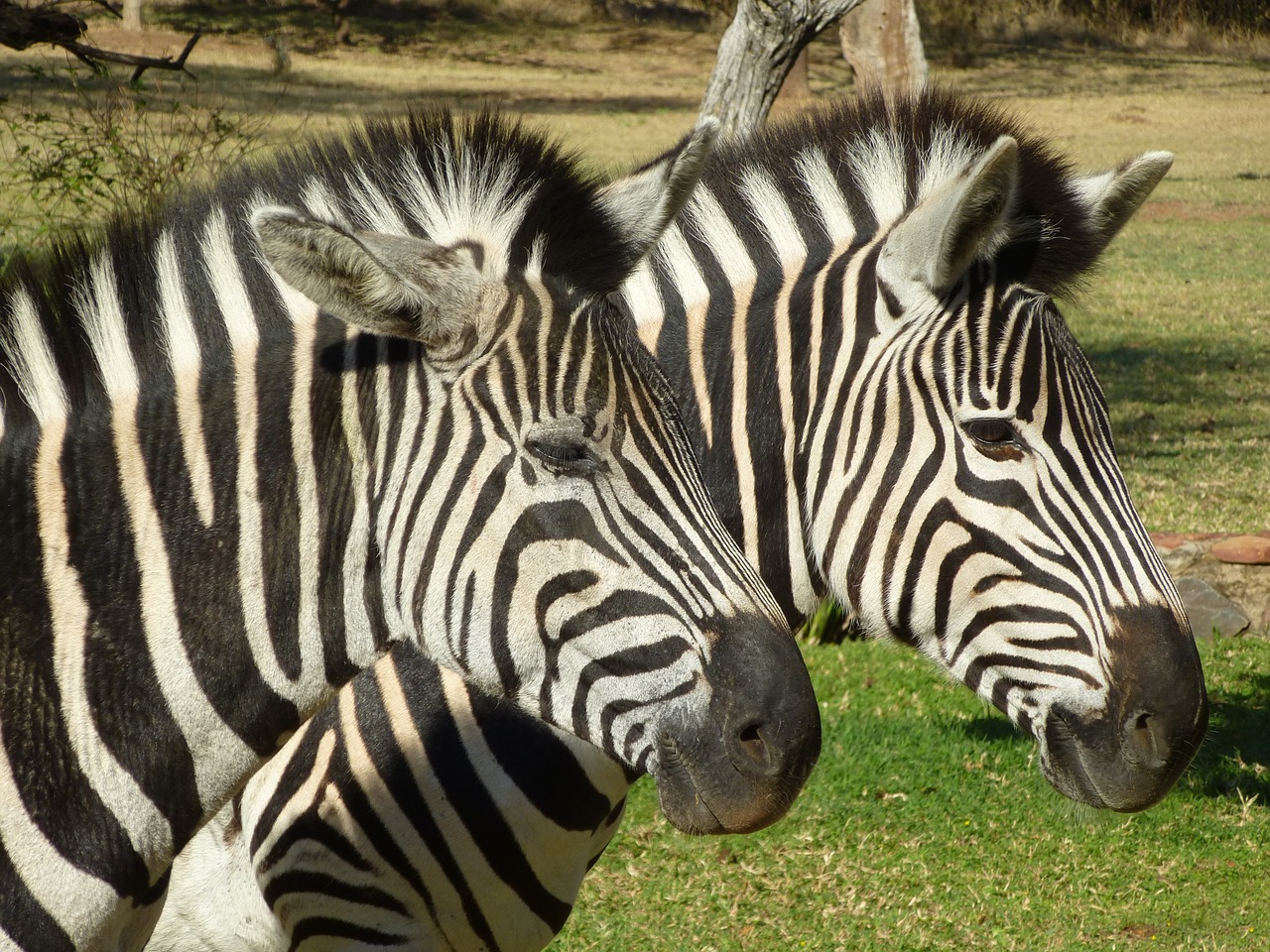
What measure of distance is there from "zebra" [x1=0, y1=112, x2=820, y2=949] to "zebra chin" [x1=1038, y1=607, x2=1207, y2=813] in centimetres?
103

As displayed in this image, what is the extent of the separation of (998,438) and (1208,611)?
16.0 feet

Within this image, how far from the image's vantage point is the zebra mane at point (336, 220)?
230 centimetres

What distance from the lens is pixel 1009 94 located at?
32.6m

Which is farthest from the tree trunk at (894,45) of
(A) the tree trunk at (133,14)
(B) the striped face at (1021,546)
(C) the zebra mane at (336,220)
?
(A) the tree trunk at (133,14)

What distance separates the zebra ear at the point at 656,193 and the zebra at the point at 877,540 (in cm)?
69

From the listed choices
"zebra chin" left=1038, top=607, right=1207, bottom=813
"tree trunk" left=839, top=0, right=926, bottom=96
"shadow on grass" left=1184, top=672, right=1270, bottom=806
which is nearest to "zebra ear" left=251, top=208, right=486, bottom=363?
"zebra chin" left=1038, top=607, right=1207, bottom=813

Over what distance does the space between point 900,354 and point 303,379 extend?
4.77 ft

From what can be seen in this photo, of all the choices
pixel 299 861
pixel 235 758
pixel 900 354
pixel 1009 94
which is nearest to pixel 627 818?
pixel 299 861

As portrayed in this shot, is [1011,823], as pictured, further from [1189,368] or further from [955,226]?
[1189,368]

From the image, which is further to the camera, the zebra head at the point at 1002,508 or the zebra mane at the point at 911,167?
the zebra mane at the point at 911,167

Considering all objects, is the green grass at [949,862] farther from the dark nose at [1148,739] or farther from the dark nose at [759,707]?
the dark nose at [759,707]

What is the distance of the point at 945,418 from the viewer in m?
2.93

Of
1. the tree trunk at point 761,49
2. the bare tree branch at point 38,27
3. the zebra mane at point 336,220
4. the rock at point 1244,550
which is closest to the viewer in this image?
the zebra mane at point 336,220

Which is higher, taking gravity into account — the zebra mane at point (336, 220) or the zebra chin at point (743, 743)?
the zebra mane at point (336, 220)
